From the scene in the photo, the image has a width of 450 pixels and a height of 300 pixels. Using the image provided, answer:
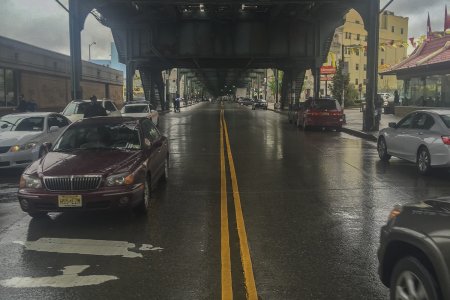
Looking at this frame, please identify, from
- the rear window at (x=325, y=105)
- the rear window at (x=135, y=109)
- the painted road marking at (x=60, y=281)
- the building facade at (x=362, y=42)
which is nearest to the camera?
the painted road marking at (x=60, y=281)

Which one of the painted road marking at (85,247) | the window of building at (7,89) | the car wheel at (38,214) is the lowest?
the painted road marking at (85,247)

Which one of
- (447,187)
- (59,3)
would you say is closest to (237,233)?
(447,187)

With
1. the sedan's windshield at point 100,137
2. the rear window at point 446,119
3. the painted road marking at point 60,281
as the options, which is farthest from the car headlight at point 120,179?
the rear window at point 446,119

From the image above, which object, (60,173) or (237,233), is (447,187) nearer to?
(237,233)

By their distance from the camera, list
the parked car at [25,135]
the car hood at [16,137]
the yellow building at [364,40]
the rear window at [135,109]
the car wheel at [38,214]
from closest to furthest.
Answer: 1. the car wheel at [38,214]
2. the parked car at [25,135]
3. the car hood at [16,137]
4. the rear window at [135,109]
5. the yellow building at [364,40]

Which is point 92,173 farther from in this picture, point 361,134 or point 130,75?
point 130,75

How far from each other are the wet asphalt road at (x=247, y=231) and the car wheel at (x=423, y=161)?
0.25 metres

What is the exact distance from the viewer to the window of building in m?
30.4

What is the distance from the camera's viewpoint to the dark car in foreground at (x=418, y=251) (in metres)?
3.31

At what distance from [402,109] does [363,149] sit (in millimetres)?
23629

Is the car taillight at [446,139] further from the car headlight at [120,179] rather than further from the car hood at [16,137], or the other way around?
the car hood at [16,137]

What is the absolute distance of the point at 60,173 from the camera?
23.4 feet

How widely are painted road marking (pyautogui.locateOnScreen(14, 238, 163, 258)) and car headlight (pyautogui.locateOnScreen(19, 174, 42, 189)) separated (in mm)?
839

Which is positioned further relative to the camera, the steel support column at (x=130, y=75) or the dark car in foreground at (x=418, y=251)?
the steel support column at (x=130, y=75)
